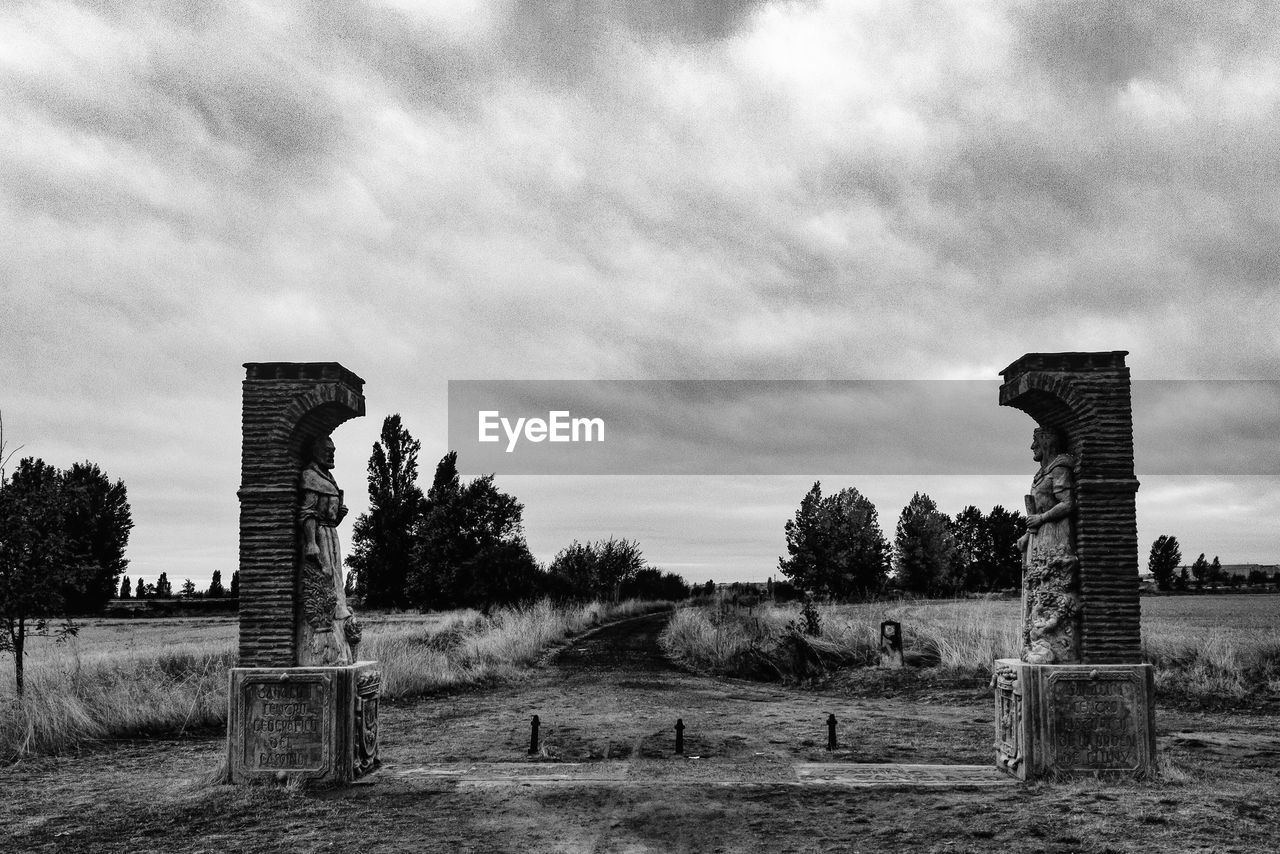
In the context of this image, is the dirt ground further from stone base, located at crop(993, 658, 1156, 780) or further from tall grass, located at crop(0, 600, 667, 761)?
tall grass, located at crop(0, 600, 667, 761)

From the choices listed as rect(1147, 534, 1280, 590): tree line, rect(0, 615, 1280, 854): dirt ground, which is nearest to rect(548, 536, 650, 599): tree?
rect(0, 615, 1280, 854): dirt ground

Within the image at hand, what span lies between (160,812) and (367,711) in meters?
2.17

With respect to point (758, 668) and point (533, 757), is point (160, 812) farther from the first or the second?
point (758, 668)

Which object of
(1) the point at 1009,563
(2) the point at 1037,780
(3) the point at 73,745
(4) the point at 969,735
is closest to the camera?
(2) the point at 1037,780

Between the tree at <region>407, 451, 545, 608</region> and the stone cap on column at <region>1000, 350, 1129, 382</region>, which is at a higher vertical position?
the stone cap on column at <region>1000, 350, 1129, 382</region>

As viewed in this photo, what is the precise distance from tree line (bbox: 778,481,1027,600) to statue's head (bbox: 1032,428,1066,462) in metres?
29.4

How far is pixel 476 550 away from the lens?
108ft

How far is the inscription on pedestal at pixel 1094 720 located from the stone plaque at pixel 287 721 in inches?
294

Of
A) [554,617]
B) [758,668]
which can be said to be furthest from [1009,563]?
[758,668]

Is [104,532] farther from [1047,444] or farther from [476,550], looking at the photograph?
[1047,444]

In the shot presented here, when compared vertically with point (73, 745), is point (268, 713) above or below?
above

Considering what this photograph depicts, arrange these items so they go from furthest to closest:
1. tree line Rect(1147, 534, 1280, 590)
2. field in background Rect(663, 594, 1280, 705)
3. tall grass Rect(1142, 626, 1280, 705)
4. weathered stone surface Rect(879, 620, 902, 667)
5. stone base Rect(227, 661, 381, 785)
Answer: tree line Rect(1147, 534, 1280, 590)
weathered stone surface Rect(879, 620, 902, 667)
field in background Rect(663, 594, 1280, 705)
tall grass Rect(1142, 626, 1280, 705)
stone base Rect(227, 661, 381, 785)

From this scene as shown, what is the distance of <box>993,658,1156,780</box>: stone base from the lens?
9250mm

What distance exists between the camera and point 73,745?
39.2 ft
